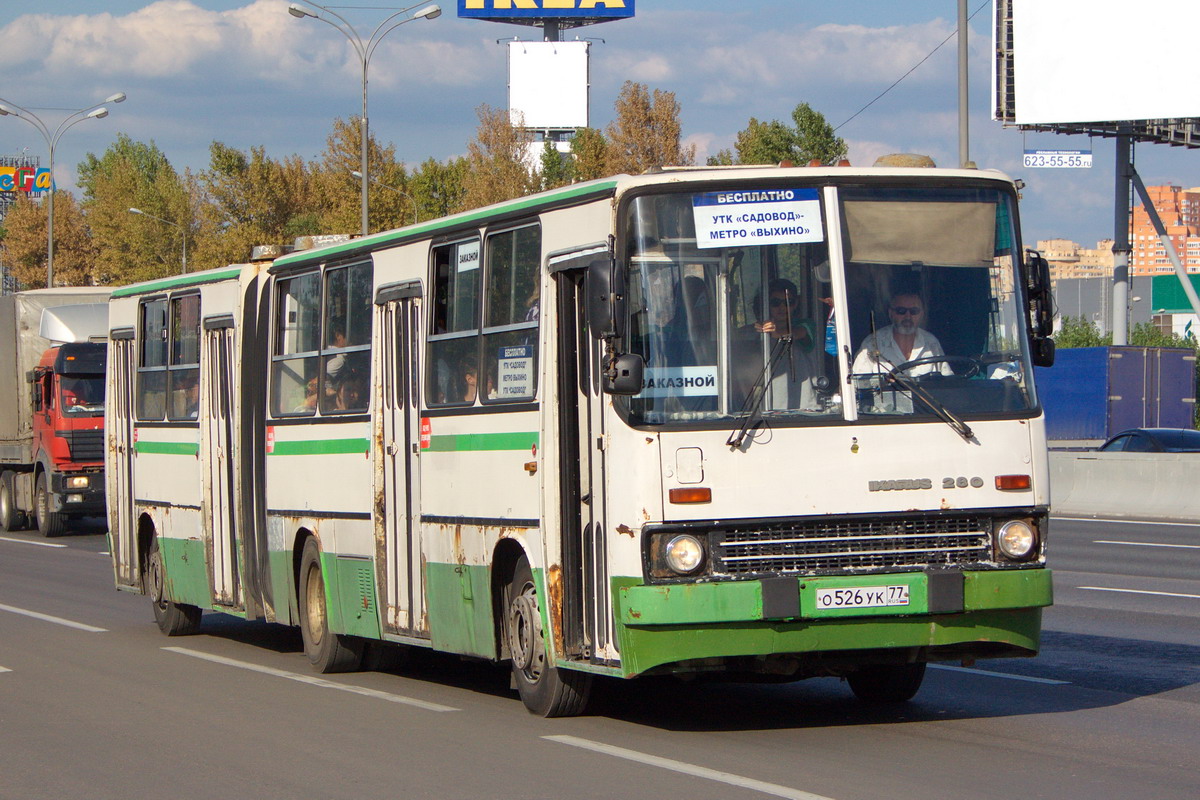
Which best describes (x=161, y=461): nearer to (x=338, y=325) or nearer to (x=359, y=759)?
(x=338, y=325)

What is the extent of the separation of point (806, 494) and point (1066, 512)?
Result: 22.6 metres

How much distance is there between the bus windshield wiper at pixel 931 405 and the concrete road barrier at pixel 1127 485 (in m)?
19.3

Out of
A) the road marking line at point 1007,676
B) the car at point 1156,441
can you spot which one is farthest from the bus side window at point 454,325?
the car at point 1156,441

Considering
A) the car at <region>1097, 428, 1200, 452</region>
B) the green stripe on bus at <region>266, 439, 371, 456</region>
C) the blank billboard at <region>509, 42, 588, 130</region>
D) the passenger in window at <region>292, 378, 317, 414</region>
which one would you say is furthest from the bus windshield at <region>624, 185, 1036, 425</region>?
the blank billboard at <region>509, 42, 588, 130</region>

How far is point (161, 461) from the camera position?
15414 millimetres

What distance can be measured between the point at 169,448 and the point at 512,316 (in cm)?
627

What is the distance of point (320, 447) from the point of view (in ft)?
40.9

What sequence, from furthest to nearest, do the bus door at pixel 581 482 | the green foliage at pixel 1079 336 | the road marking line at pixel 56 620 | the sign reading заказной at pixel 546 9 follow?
the sign reading заказной at pixel 546 9 < the green foliage at pixel 1079 336 < the road marking line at pixel 56 620 < the bus door at pixel 581 482

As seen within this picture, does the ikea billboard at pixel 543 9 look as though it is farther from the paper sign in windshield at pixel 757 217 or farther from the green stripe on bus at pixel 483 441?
the paper sign in windshield at pixel 757 217

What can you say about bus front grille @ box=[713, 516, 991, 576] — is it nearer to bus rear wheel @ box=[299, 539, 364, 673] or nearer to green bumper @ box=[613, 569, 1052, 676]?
green bumper @ box=[613, 569, 1052, 676]

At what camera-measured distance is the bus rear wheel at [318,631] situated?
490 inches

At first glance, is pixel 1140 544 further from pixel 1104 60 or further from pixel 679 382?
pixel 1104 60

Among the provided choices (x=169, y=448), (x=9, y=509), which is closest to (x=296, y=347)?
(x=169, y=448)

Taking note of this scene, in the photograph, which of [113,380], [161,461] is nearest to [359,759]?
[161,461]
